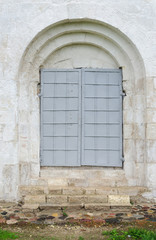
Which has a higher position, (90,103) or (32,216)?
(90,103)

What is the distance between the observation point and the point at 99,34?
5.12m

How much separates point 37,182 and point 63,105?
157 centimetres

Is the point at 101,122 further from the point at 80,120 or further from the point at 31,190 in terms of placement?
the point at 31,190

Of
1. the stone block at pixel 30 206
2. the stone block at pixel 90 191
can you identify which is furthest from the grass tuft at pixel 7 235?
the stone block at pixel 90 191

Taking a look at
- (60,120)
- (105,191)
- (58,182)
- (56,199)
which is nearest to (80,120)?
(60,120)

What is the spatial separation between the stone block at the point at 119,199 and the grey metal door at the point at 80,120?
Answer: 2.25ft

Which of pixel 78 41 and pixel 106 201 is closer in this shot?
pixel 106 201

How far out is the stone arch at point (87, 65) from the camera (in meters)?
5.03

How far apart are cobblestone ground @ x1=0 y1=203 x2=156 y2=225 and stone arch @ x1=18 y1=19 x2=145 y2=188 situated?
0.67 meters

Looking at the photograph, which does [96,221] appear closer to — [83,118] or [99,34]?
[83,118]

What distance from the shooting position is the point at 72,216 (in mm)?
4250

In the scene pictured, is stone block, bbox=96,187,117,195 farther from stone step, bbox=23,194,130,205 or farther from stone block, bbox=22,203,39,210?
stone block, bbox=22,203,39,210

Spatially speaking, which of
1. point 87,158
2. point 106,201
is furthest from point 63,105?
point 106,201

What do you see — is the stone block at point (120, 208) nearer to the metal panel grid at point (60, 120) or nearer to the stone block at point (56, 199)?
the stone block at point (56, 199)
